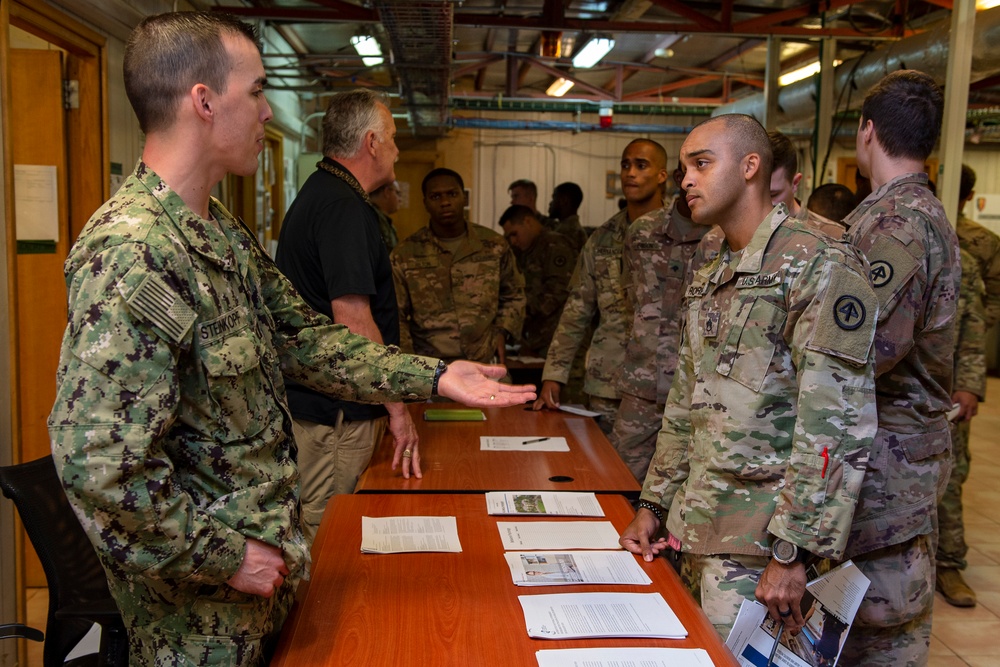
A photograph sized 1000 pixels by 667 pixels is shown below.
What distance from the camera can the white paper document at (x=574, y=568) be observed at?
1.72 meters

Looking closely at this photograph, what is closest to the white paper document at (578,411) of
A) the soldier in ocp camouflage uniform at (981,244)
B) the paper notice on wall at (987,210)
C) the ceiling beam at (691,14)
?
the soldier in ocp camouflage uniform at (981,244)

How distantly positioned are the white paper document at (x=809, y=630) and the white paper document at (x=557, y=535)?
1.21 ft

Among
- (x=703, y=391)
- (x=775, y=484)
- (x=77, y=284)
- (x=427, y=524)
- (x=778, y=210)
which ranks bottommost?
(x=427, y=524)

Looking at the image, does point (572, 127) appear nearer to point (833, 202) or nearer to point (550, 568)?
point (833, 202)

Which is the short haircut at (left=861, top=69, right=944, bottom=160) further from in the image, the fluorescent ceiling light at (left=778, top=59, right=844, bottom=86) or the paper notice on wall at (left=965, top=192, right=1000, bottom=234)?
the paper notice on wall at (left=965, top=192, right=1000, bottom=234)

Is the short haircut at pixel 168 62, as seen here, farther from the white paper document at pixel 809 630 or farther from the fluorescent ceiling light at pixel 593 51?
the fluorescent ceiling light at pixel 593 51

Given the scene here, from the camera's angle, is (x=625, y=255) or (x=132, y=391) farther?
(x=625, y=255)

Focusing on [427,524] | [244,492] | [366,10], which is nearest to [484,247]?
[366,10]

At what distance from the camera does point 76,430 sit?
3.78ft

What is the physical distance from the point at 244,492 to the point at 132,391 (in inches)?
10.9

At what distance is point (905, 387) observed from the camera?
2.18 metres

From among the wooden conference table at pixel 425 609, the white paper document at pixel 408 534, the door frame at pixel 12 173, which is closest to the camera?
the wooden conference table at pixel 425 609

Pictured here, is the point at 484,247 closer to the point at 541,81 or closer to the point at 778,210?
the point at 778,210

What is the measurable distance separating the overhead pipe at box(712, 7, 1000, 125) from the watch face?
11.2ft
